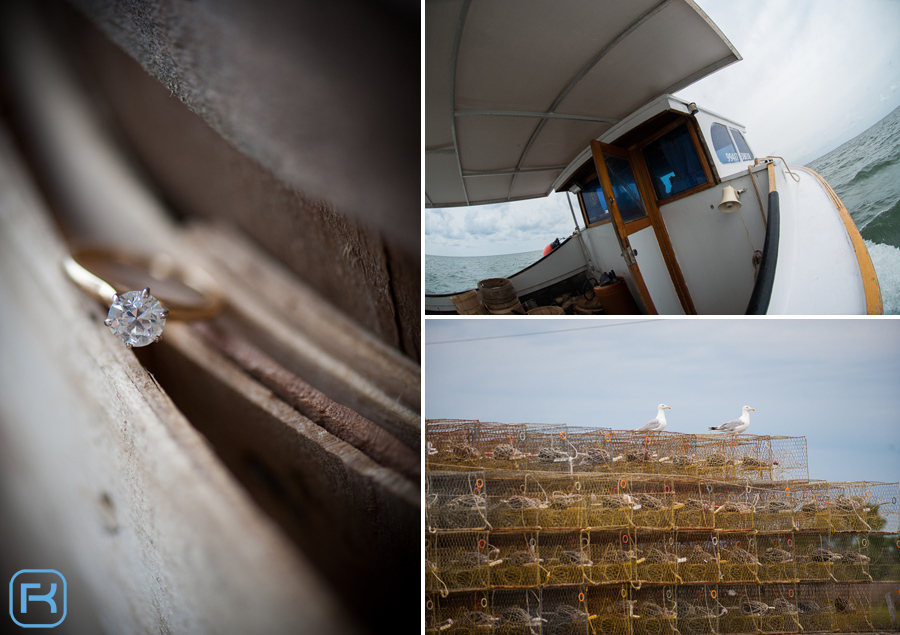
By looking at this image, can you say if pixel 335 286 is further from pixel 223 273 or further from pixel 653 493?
pixel 653 493

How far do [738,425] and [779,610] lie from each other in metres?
0.52

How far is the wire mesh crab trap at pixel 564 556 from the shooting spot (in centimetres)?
112

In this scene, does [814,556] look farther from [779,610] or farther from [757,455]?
[757,455]

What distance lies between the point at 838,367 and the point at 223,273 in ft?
5.45

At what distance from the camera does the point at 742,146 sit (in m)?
1.03

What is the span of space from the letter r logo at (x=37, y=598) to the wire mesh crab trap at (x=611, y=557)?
57.3 inches

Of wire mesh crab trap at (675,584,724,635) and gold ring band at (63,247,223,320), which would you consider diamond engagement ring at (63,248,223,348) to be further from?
wire mesh crab trap at (675,584,724,635)

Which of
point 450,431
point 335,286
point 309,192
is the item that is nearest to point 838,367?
point 450,431

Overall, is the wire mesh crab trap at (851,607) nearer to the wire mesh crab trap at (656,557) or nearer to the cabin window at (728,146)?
the wire mesh crab trap at (656,557)

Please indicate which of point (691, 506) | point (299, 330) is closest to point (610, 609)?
point (691, 506)

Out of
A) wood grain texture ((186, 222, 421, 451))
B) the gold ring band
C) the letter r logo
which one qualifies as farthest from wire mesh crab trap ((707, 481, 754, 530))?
the letter r logo

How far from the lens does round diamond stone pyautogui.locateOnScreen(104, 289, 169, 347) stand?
912 millimetres

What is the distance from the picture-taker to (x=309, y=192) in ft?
3.22

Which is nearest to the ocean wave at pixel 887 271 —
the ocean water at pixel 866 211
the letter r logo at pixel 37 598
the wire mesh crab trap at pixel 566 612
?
the ocean water at pixel 866 211
